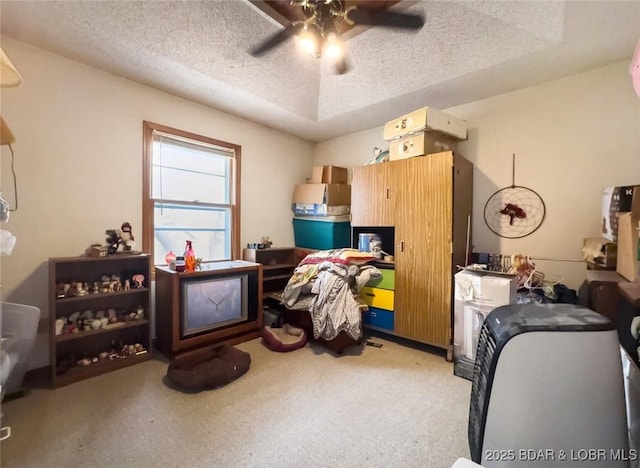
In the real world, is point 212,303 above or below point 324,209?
below

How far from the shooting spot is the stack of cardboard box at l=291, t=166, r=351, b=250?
348 centimetres

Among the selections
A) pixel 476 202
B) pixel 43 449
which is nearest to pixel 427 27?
pixel 476 202

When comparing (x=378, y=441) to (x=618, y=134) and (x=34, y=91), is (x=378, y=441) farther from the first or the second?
(x=34, y=91)

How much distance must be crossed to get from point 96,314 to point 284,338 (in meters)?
1.60

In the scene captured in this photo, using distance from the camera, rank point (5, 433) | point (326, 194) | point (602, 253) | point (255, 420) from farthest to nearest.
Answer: point (326, 194) < point (602, 253) < point (255, 420) < point (5, 433)

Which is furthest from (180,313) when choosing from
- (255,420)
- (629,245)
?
(629,245)

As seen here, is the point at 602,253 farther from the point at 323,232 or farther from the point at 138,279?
the point at 138,279

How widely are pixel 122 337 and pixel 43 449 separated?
114 cm

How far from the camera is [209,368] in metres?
2.07

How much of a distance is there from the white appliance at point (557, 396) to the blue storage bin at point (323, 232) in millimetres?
2613

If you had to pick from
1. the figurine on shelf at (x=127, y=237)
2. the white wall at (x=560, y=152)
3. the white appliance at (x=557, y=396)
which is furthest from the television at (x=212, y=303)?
the white wall at (x=560, y=152)

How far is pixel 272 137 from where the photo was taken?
370 centimetres

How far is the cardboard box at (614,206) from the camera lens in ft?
5.88

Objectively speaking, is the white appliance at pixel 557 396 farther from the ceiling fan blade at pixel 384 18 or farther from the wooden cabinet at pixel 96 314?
the wooden cabinet at pixel 96 314
